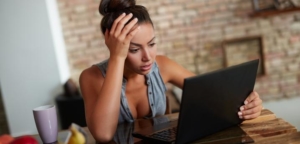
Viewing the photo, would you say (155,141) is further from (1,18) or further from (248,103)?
(1,18)

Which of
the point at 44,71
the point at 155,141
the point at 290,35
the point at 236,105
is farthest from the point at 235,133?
the point at 290,35

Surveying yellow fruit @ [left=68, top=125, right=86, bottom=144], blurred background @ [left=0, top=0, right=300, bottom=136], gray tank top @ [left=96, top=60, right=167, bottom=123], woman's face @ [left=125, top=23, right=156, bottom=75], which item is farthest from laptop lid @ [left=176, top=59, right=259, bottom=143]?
blurred background @ [left=0, top=0, right=300, bottom=136]

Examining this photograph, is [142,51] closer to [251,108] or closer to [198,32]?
[251,108]


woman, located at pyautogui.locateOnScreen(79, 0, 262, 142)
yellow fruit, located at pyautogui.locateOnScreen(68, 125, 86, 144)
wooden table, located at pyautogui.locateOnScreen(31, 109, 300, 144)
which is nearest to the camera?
yellow fruit, located at pyautogui.locateOnScreen(68, 125, 86, 144)

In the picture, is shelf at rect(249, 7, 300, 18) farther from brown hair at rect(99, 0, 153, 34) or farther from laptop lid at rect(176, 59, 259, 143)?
laptop lid at rect(176, 59, 259, 143)

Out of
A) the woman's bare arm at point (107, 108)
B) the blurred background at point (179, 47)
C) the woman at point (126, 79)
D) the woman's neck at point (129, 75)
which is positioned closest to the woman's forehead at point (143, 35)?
the woman at point (126, 79)

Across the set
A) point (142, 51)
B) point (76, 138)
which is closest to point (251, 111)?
point (142, 51)

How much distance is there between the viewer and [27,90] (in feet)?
11.3

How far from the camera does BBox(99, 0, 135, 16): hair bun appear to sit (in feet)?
5.05

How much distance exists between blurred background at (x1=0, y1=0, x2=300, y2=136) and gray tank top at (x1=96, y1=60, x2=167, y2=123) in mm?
1689

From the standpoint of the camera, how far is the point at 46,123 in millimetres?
1261

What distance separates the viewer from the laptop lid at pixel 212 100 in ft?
3.27

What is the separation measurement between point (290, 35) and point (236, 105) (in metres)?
2.75

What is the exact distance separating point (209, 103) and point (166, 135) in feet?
0.62
